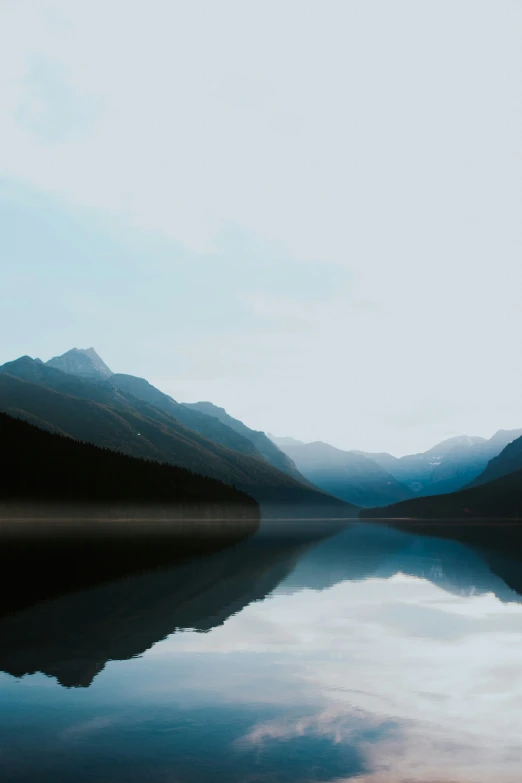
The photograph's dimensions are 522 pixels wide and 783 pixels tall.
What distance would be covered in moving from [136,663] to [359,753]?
34.5 ft

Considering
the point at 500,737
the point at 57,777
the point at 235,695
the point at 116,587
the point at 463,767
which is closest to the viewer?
the point at 57,777

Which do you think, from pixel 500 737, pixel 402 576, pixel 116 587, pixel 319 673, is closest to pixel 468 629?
pixel 319 673

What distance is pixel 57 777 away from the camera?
13531mm

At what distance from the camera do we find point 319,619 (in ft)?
112

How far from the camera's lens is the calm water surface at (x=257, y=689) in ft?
47.9

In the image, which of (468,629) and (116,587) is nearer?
(468,629)

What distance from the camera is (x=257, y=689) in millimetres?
20703

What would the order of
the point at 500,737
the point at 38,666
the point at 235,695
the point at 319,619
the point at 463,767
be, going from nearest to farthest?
the point at 463,767 < the point at 500,737 < the point at 235,695 < the point at 38,666 < the point at 319,619

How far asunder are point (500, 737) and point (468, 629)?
15682 millimetres

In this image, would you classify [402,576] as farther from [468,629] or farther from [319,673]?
[319,673]

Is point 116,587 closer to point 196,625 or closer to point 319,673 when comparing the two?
point 196,625

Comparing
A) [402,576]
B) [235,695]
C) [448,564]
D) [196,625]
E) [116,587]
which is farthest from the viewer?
[448,564]

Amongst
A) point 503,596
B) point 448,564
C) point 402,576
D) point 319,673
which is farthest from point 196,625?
point 448,564

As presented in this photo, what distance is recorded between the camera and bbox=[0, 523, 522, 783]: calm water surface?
47.9 feet
